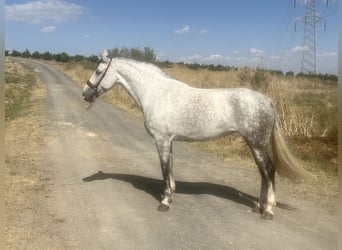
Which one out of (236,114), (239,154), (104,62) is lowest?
(239,154)

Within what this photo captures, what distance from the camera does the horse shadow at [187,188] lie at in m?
6.61

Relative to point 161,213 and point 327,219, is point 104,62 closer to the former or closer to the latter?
point 161,213

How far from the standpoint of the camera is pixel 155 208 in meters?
6.04

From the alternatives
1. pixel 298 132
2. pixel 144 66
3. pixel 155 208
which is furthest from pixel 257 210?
pixel 298 132

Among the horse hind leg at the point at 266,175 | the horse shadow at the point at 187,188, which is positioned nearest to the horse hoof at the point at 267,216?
the horse hind leg at the point at 266,175

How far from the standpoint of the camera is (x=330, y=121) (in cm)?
1084

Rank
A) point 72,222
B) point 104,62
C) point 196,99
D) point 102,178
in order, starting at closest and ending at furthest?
point 72,222 → point 196,99 → point 104,62 → point 102,178

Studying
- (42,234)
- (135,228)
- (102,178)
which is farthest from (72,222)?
(102,178)

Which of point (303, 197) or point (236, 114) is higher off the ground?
point (236, 114)

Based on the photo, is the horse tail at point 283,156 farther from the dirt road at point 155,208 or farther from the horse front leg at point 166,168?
the horse front leg at point 166,168

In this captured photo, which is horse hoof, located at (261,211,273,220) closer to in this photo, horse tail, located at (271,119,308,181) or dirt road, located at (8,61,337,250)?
dirt road, located at (8,61,337,250)

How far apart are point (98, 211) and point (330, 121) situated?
24.4 feet

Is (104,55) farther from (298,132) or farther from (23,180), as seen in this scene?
(298,132)

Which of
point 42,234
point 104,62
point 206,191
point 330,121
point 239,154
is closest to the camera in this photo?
point 42,234
